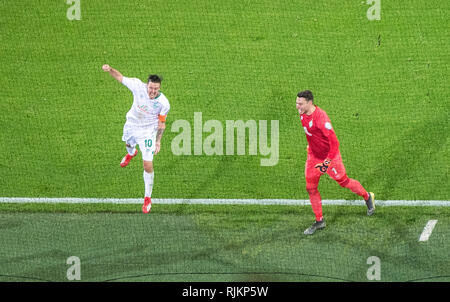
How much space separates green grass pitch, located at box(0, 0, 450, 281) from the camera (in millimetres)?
13539

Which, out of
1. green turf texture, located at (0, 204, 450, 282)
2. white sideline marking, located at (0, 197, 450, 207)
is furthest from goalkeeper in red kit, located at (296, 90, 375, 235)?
white sideline marking, located at (0, 197, 450, 207)

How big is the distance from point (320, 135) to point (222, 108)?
13.9ft

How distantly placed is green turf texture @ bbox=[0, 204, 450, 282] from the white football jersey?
163 cm

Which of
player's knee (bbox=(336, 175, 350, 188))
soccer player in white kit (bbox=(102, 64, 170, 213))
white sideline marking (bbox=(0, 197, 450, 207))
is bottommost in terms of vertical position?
white sideline marking (bbox=(0, 197, 450, 207))

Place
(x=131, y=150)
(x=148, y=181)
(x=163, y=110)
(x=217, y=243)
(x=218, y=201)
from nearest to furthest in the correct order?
(x=217, y=243) → (x=163, y=110) → (x=148, y=181) → (x=131, y=150) → (x=218, y=201)

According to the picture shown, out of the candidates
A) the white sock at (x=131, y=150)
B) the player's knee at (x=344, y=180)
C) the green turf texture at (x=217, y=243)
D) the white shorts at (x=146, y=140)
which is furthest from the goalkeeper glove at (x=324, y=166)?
the white sock at (x=131, y=150)

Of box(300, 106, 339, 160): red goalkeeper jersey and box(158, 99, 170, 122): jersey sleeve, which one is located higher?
box(158, 99, 170, 122): jersey sleeve

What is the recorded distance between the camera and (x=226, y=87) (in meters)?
16.5

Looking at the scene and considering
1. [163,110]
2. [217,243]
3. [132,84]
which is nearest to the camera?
[217,243]

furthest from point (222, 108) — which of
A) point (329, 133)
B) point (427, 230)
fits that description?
point (427, 230)

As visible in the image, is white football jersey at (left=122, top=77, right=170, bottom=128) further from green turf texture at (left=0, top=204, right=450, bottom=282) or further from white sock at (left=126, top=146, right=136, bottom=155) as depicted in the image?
green turf texture at (left=0, top=204, right=450, bottom=282)

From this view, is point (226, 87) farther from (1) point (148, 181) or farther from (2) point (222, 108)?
(1) point (148, 181)

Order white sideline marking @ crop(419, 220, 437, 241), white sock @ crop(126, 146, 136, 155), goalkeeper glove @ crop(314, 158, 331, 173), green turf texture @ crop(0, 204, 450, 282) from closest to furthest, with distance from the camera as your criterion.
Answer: green turf texture @ crop(0, 204, 450, 282) → goalkeeper glove @ crop(314, 158, 331, 173) → white sideline marking @ crop(419, 220, 437, 241) → white sock @ crop(126, 146, 136, 155)

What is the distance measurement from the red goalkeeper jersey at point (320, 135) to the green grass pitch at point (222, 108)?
1364 mm
